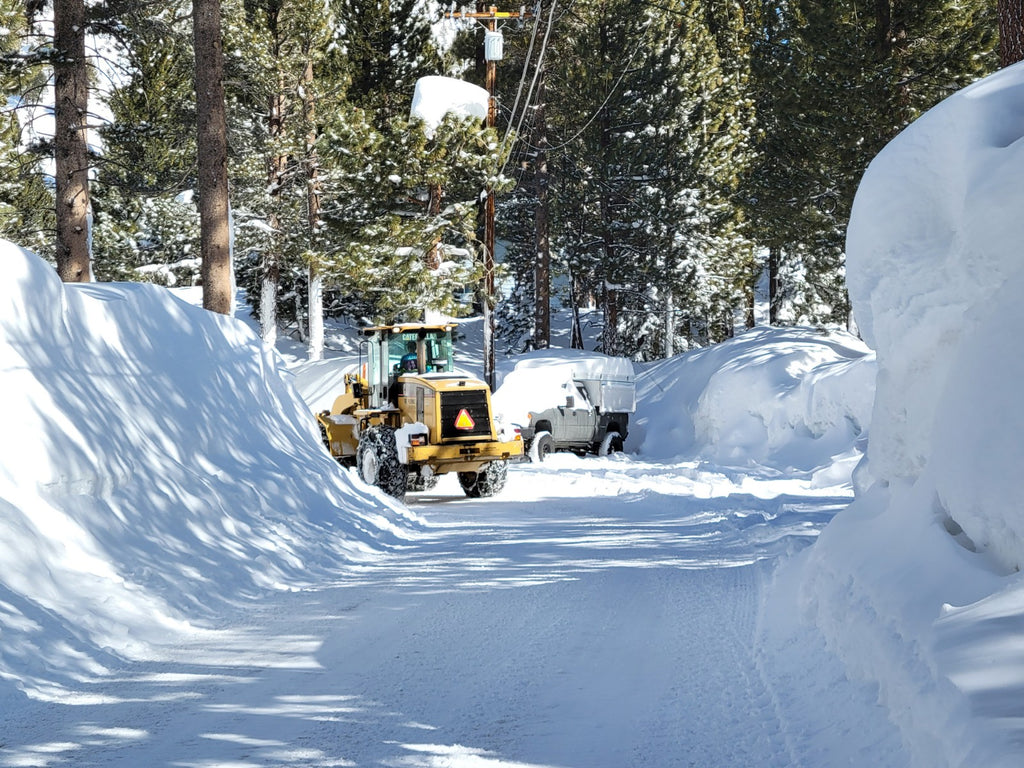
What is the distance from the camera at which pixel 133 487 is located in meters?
8.48

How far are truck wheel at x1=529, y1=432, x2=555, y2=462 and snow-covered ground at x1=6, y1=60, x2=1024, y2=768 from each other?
433 inches

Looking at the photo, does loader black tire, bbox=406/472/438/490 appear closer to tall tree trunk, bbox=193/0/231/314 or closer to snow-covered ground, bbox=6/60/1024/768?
snow-covered ground, bbox=6/60/1024/768

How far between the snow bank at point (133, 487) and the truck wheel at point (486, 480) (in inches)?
150

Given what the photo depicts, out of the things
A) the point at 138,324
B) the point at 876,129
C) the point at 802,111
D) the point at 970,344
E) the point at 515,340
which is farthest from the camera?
the point at 515,340

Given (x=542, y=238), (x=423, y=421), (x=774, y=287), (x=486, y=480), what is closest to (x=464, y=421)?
(x=423, y=421)

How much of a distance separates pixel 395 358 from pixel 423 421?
176 cm

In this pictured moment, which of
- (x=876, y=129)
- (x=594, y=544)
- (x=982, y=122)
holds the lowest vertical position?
(x=594, y=544)

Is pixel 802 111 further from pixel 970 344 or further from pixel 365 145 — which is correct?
pixel 970 344

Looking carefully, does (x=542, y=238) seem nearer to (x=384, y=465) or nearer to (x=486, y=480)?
(x=486, y=480)

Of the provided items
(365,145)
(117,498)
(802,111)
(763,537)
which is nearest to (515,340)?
(365,145)

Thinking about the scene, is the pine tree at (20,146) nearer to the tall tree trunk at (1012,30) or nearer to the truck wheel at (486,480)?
the truck wheel at (486,480)

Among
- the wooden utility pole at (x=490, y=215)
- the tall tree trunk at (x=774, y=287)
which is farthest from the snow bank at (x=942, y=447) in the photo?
the tall tree trunk at (x=774, y=287)

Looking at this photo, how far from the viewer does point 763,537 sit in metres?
11.1

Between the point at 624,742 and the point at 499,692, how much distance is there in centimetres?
97
